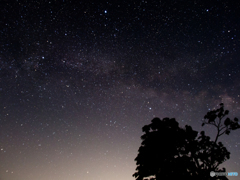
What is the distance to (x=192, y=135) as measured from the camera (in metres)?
13.6

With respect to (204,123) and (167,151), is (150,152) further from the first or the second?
(204,123)

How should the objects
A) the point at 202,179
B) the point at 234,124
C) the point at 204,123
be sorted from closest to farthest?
the point at 202,179, the point at 234,124, the point at 204,123

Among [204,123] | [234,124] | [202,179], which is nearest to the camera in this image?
[202,179]

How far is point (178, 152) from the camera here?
13.2m

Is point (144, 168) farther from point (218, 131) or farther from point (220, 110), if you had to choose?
point (220, 110)

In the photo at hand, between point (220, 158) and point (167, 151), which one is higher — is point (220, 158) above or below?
below

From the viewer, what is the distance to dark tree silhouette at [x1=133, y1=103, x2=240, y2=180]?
1216 centimetres

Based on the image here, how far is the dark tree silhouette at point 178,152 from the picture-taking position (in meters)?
12.2

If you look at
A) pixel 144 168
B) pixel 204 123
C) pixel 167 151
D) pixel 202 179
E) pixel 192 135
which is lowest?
pixel 202 179

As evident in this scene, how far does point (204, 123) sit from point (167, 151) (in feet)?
13.3

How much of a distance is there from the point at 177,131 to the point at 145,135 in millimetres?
2790

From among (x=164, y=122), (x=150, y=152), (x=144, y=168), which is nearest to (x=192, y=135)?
(x=164, y=122)

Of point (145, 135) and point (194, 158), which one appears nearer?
point (194, 158)

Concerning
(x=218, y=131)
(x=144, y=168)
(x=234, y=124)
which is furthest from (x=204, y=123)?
(x=144, y=168)
